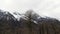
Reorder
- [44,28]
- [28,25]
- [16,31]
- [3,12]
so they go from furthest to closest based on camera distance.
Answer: [3,12], [44,28], [16,31], [28,25]

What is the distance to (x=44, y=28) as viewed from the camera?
38969 millimetres

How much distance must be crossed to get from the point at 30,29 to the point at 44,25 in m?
5.57

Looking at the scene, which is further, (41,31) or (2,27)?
(41,31)

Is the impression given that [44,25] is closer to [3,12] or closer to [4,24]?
[4,24]

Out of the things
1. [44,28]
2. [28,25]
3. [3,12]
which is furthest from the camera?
[3,12]

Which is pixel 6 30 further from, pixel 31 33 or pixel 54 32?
pixel 54 32

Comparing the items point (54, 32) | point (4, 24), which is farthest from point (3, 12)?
point (54, 32)

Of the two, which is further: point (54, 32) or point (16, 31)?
point (54, 32)

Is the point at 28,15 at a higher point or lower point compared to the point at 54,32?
higher

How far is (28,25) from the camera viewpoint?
1336 inches

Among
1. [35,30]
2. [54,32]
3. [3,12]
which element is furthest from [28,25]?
[3,12]

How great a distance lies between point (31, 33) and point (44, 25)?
6.01m

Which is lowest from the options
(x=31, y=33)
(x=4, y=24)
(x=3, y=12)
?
(x=31, y=33)

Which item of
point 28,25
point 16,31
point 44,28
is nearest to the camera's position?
point 28,25
